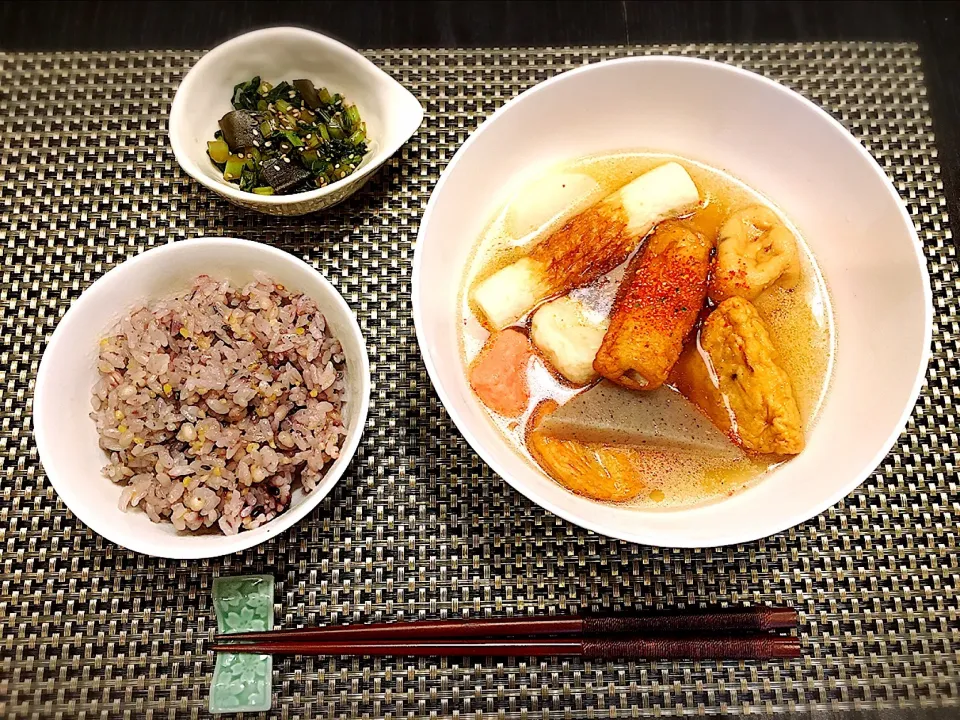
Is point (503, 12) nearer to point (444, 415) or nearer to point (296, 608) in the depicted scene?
point (444, 415)

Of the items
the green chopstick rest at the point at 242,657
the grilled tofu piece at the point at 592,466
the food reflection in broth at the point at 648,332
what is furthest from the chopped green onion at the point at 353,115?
the green chopstick rest at the point at 242,657

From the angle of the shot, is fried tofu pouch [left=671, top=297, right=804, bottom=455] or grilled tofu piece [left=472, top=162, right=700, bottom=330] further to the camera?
grilled tofu piece [left=472, top=162, right=700, bottom=330]

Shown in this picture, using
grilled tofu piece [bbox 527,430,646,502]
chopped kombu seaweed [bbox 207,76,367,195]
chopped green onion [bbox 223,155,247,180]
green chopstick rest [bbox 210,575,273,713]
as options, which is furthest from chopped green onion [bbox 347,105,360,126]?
green chopstick rest [bbox 210,575,273,713]

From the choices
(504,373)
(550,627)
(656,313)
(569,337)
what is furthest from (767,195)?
(550,627)

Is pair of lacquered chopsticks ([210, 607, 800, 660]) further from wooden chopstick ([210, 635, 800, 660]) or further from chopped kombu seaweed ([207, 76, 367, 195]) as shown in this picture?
chopped kombu seaweed ([207, 76, 367, 195])

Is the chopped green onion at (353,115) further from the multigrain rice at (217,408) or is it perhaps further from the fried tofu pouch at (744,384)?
the fried tofu pouch at (744,384)

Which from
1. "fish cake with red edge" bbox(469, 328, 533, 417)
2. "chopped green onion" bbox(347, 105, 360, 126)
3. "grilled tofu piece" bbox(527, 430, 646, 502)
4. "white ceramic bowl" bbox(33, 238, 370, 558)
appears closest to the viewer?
"white ceramic bowl" bbox(33, 238, 370, 558)

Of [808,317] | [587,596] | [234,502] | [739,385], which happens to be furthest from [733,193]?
[234,502]

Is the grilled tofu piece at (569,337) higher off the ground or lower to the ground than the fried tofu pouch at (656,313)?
lower
